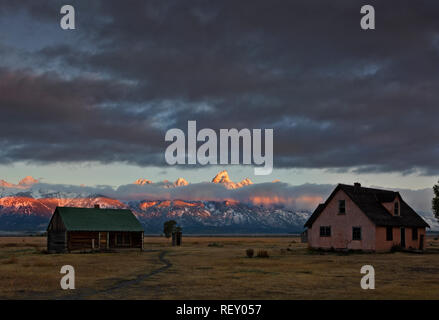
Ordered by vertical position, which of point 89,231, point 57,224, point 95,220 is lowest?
point 89,231

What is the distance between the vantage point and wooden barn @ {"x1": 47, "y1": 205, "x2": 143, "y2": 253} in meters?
59.6

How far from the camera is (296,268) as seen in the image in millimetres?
32438

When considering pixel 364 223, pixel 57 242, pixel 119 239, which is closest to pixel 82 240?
pixel 57 242

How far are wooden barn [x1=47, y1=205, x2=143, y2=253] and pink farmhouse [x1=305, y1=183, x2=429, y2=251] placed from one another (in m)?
23.2

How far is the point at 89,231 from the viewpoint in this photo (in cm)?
6112

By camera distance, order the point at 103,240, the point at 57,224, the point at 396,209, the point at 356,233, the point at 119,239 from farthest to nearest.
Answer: the point at 119,239
the point at 103,240
the point at 57,224
the point at 396,209
the point at 356,233

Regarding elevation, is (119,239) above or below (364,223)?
below

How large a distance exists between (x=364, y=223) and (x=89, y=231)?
32.0m

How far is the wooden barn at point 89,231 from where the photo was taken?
2347 inches

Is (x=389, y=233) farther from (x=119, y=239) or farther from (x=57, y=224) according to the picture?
(x=57, y=224)


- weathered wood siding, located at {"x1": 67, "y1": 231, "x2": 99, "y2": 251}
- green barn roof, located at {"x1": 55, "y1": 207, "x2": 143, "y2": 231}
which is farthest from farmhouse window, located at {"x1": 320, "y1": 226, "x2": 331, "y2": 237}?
weathered wood siding, located at {"x1": 67, "y1": 231, "x2": 99, "y2": 251}

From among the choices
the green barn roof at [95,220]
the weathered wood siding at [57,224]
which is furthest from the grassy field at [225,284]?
the green barn roof at [95,220]
